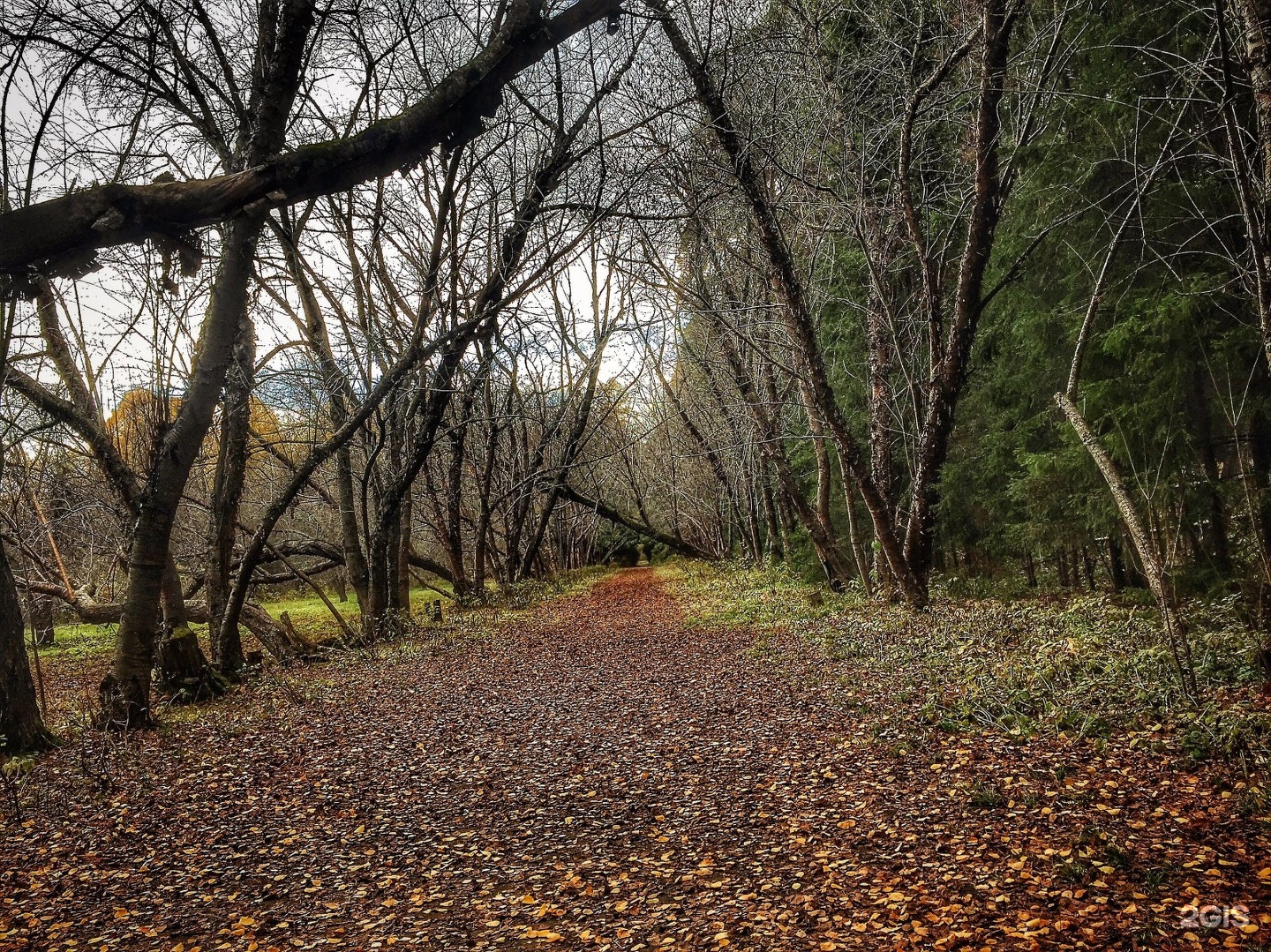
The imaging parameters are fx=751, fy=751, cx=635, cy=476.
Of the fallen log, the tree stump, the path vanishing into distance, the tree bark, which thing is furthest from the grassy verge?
the tree stump

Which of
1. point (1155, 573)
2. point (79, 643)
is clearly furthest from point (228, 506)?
point (79, 643)

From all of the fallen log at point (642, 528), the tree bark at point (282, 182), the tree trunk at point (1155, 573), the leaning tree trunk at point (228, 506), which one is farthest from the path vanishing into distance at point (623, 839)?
the fallen log at point (642, 528)

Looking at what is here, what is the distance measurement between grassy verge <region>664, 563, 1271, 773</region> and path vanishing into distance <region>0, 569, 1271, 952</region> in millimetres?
307

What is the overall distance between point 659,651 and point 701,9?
833 cm

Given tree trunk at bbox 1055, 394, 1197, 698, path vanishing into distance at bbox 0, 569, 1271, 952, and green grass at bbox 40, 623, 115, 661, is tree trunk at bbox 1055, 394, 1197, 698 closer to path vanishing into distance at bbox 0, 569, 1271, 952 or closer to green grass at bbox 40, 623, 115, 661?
path vanishing into distance at bbox 0, 569, 1271, 952

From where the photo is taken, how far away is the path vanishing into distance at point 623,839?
3.13 m

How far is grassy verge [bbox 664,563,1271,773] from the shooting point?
14.7 feet

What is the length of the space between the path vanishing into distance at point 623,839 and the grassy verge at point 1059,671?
1.01 ft

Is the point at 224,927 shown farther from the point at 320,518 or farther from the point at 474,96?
the point at 320,518

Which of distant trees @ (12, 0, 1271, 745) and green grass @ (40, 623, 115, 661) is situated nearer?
distant trees @ (12, 0, 1271, 745)

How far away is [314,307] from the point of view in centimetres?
1166

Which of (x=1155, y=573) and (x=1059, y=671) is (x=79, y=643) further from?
(x=1155, y=573)

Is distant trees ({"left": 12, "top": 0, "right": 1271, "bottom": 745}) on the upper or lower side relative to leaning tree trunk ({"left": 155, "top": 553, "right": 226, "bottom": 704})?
upper

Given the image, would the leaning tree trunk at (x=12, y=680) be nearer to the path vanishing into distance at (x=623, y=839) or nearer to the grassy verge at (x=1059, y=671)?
the path vanishing into distance at (x=623, y=839)
